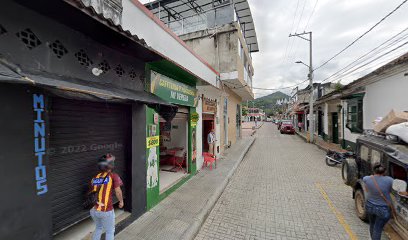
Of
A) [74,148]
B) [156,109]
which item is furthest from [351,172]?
[74,148]

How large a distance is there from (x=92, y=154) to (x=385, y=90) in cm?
1186

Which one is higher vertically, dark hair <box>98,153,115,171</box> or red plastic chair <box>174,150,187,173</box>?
dark hair <box>98,153,115,171</box>

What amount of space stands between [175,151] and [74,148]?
16.0 ft

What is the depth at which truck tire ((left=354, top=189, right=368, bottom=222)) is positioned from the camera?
4.24 metres

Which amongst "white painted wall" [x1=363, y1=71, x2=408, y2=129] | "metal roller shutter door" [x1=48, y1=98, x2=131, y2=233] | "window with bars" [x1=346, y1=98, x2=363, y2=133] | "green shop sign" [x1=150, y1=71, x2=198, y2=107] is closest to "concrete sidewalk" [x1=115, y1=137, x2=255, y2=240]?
"metal roller shutter door" [x1=48, y1=98, x2=131, y2=233]

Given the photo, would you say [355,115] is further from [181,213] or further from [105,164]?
[105,164]

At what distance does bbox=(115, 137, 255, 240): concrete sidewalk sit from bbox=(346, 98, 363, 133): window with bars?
9351mm

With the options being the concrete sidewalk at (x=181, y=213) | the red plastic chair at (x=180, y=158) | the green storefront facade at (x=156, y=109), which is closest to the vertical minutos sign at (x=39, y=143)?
the concrete sidewalk at (x=181, y=213)

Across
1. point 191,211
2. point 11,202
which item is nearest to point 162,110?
point 191,211

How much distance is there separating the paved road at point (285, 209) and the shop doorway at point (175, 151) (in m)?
1.94

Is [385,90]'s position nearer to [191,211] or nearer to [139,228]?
[191,211]

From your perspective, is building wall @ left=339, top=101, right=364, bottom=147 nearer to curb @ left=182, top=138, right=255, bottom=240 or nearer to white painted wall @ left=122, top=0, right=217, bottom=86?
curb @ left=182, top=138, right=255, bottom=240

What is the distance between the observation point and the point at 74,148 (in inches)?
130

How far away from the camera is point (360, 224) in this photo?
4.22 metres
